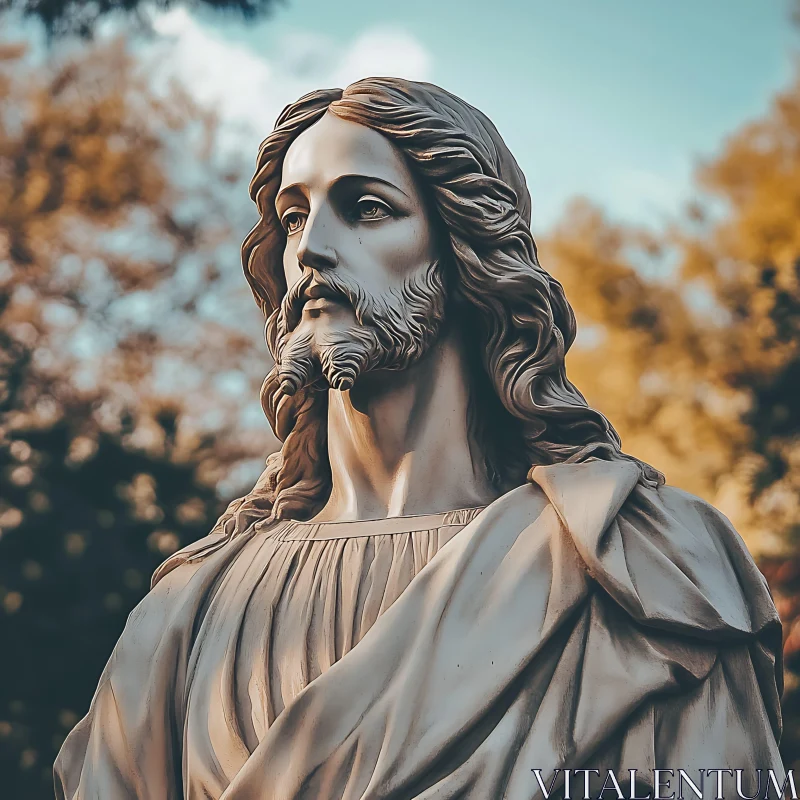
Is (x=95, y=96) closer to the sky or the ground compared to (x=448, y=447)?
closer to the sky

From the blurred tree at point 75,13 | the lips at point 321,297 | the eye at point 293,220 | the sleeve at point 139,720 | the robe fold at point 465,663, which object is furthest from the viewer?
the blurred tree at point 75,13

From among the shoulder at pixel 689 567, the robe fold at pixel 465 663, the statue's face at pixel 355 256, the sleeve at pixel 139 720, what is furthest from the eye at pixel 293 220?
the shoulder at pixel 689 567

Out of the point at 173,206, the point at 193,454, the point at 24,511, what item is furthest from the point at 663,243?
the point at 24,511

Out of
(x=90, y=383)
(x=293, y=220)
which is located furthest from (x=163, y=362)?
(x=293, y=220)

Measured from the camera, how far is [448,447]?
10.9 ft

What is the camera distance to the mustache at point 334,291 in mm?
3195

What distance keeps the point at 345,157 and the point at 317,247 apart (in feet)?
0.77

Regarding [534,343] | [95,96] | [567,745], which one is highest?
[95,96]

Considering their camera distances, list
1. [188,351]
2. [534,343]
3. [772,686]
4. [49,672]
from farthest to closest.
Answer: [188,351], [49,672], [534,343], [772,686]

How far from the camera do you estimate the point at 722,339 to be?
13922 mm

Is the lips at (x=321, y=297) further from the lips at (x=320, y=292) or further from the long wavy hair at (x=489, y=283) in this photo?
the long wavy hair at (x=489, y=283)

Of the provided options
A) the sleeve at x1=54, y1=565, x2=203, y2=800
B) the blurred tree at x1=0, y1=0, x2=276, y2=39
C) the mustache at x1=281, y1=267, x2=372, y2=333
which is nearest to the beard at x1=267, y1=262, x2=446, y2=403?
the mustache at x1=281, y1=267, x2=372, y2=333

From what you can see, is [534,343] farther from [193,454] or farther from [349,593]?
[193,454]

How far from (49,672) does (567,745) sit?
237 inches
